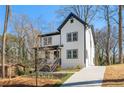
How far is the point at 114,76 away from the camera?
8008 millimetres

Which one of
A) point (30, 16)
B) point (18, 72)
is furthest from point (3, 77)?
point (30, 16)

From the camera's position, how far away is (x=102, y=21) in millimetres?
8758

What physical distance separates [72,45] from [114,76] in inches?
148

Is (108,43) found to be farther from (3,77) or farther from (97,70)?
(3,77)

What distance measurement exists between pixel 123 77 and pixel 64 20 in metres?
3.06

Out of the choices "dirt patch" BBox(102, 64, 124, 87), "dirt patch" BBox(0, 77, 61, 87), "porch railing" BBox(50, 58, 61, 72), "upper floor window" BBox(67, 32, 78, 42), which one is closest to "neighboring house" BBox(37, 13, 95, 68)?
"upper floor window" BBox(67, 32, 78, 42)

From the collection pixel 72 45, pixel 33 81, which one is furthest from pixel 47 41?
pixel 33 81

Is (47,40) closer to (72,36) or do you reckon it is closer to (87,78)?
(72,36)

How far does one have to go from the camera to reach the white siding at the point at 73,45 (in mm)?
10664

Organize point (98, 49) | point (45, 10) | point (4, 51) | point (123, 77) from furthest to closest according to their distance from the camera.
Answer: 1. point (98, 49)
2. point (4, 51)
3. point (45, 10)
4. point (123, 77)

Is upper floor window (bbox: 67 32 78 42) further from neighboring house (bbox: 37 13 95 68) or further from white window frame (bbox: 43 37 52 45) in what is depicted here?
Result: white window frame (bbox: 43 37 52 45)

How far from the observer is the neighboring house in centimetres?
1041

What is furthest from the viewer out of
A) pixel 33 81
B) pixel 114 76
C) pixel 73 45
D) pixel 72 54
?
pixel 73 45

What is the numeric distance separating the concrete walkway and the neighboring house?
1039 millimetres
